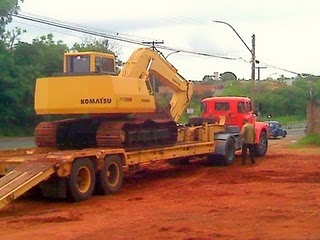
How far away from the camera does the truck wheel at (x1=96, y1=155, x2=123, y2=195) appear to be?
1742 cm

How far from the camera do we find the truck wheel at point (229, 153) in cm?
2516

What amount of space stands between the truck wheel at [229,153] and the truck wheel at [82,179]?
893 cm

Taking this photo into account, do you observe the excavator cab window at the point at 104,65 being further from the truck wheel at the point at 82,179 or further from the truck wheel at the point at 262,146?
the truck wheel at the point at 262,146

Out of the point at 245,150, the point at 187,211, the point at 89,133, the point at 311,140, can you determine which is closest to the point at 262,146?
the point at 245,150

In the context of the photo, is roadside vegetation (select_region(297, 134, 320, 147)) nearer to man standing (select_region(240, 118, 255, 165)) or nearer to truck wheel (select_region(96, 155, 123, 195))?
man standing (select_region(240, 118, 255, 165))

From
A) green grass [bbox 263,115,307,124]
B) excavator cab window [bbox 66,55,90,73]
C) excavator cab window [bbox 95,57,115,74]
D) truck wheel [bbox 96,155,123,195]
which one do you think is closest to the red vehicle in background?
excavator cab window [bbox 95,57,115,74]

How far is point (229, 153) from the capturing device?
83.6 feet

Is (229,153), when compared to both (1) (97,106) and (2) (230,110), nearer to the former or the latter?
(2) (230,110)

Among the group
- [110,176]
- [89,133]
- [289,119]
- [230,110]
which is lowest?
[110,176]

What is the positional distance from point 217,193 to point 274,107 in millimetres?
68408

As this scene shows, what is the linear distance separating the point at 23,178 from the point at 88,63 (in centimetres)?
467

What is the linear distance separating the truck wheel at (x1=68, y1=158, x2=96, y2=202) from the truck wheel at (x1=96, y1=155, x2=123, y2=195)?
1.28 ft

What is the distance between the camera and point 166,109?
77.2ft

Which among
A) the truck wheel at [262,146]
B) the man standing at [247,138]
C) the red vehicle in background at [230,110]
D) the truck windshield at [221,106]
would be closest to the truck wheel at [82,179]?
the man standing at [247,138]
